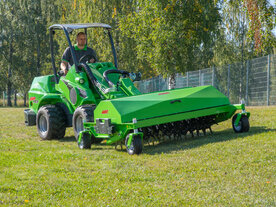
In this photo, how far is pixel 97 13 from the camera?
26.6 meters

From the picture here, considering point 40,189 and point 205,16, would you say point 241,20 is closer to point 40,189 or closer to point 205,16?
point 205,16

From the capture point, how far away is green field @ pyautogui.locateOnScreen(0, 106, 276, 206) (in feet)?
16.0

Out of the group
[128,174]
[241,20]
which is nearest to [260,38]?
[128,174]

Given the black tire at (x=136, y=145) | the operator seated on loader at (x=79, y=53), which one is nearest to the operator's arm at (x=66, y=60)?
the operator seated on loader at (x=79, y=53)

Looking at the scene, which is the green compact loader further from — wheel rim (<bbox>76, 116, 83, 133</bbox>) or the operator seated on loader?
the operator seated on loader

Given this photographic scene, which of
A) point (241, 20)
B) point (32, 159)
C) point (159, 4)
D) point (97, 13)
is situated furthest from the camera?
point (241, 20)

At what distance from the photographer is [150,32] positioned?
1838cm

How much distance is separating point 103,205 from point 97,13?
75.6 feet

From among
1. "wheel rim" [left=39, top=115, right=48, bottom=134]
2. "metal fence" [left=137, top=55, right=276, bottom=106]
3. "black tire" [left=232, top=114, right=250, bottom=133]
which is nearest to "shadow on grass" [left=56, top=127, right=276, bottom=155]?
"black tire" [left=232, top=114, right=250, bottom=133]

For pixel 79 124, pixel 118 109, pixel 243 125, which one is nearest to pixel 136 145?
pixel 118 109

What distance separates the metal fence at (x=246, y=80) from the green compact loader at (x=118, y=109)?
9611 millimetres

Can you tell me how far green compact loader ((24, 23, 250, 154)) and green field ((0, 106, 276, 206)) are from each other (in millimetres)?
357

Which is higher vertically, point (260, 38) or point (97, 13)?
point (97, 13)

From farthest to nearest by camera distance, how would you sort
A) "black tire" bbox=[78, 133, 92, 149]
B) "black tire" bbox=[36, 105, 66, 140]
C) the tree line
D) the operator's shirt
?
the tree line, the operator's shirt, "black tire" bbox=[36, 105, 66, 140], "black tire" bbox=[78, 133, 92, 149]
